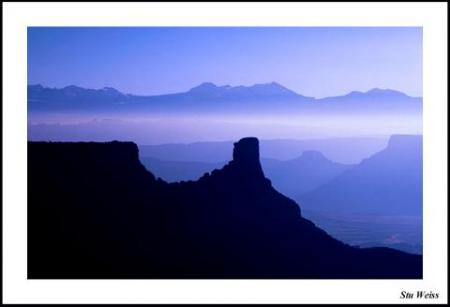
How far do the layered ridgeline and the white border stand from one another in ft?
17.2

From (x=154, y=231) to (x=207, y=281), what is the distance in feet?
26.2

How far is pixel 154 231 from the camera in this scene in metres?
17.3

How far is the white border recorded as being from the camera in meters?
9.38

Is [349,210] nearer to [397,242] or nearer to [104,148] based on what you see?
[397,242]

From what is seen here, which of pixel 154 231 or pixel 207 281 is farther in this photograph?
pixel 154 231

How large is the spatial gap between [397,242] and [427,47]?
1577cm

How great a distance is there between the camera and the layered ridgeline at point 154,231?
1587 centimetres

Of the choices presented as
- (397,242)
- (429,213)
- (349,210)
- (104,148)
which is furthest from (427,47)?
(349,210)

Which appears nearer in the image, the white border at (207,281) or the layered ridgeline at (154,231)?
the white border at (207,281)

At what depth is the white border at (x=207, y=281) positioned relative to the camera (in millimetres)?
9383

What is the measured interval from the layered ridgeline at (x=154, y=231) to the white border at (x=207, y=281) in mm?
5232

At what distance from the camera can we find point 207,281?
9.55 meters

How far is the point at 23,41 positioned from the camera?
9.68m

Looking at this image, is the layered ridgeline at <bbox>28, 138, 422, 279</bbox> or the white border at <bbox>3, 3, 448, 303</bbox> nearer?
the white border at <bbox>3, 3, 448, 303</bbox>
